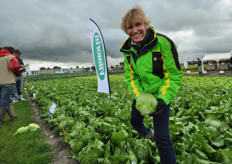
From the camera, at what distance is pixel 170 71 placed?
1613 mm

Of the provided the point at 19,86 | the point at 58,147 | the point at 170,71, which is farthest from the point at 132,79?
the point at 19,86

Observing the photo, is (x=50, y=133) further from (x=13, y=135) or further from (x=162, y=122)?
(x=162, y=122)

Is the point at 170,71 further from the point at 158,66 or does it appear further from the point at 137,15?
the point at 137,15

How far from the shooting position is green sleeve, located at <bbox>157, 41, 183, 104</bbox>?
1579 mm

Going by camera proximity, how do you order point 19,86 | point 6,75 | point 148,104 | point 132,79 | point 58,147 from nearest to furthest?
point 148,104 < point 132,79 < point 58,147 < point 6,75 < point 19,86

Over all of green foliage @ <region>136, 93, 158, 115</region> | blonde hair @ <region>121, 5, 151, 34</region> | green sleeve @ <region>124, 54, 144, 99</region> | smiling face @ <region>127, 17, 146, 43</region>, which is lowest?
green foliage @ <region>136, 93, 158, 115</region>

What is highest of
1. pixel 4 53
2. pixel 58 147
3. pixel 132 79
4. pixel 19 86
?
pixel 4 53

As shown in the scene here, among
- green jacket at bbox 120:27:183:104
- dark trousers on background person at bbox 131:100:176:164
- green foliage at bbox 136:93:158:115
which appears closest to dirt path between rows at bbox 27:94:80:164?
dark trousers on background person at bbox 131:100:176:164

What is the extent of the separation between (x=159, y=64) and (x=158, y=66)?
3cm

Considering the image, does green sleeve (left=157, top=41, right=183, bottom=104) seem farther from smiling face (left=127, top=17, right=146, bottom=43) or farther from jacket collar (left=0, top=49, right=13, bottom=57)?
jacket collar (left=0, top=49, right=13, bottom=57)

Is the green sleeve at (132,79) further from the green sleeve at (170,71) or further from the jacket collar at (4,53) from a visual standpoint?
the jacket collar at (4,53)

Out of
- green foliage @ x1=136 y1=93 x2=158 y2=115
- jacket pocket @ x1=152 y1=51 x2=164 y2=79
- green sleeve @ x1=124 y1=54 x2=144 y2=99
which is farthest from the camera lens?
green sleeve @ x1=124 y1=54 x2=144 y2=99

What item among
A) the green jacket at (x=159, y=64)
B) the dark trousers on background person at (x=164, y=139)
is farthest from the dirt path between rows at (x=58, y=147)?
the green jacket at (x=159, y=64)

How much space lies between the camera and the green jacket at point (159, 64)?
5.20 ft
